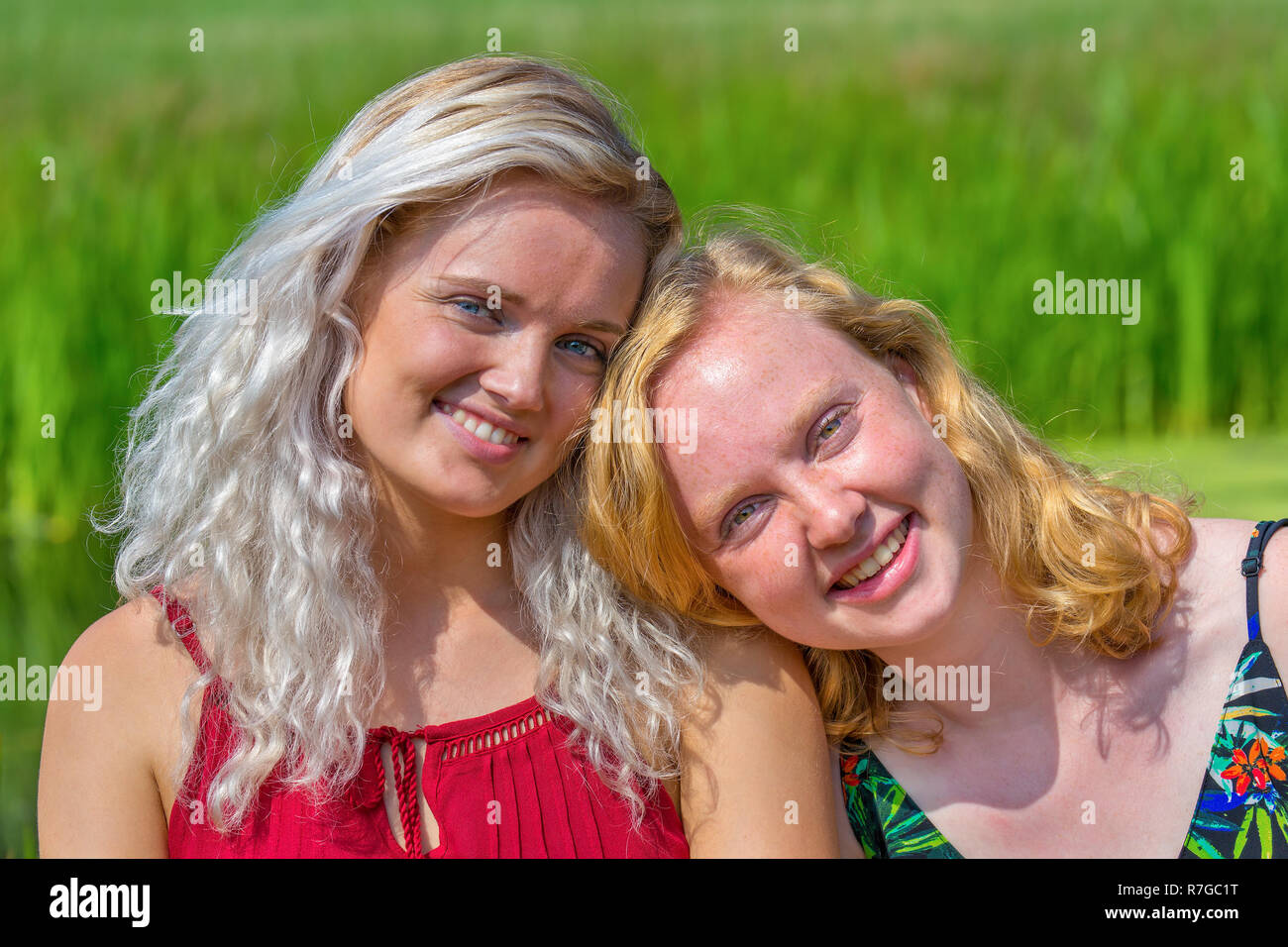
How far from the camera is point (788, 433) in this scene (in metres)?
1.85

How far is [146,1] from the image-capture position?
6.30 m

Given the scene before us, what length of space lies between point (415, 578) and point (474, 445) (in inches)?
14.0

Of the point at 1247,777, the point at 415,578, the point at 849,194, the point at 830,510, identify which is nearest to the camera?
the point at 830,510

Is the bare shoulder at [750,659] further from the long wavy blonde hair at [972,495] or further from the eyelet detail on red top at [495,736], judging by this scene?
the eyelet detail on red top at [495,736]

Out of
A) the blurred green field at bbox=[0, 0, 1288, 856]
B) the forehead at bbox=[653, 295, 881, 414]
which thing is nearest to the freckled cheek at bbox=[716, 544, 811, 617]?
the forehead at bbox=[653, 295, 881, 414]

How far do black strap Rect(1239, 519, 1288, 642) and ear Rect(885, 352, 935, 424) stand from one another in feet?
1.79

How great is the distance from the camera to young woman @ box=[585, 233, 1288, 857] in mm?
1869

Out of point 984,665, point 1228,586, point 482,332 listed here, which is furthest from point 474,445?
point 1228,586

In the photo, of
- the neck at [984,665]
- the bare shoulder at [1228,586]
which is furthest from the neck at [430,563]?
the bare shoulder at [1228,586]

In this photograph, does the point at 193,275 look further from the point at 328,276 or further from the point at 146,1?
the point at 146,1

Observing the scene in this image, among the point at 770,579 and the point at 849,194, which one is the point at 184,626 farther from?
the point at 849,194

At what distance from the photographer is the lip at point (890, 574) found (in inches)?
73.0

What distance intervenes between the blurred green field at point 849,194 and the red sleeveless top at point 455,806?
3.63 feet

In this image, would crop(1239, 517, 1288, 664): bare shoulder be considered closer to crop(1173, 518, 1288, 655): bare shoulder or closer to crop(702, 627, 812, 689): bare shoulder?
crop(1173, 518, 1288, 655): bare shoulder
